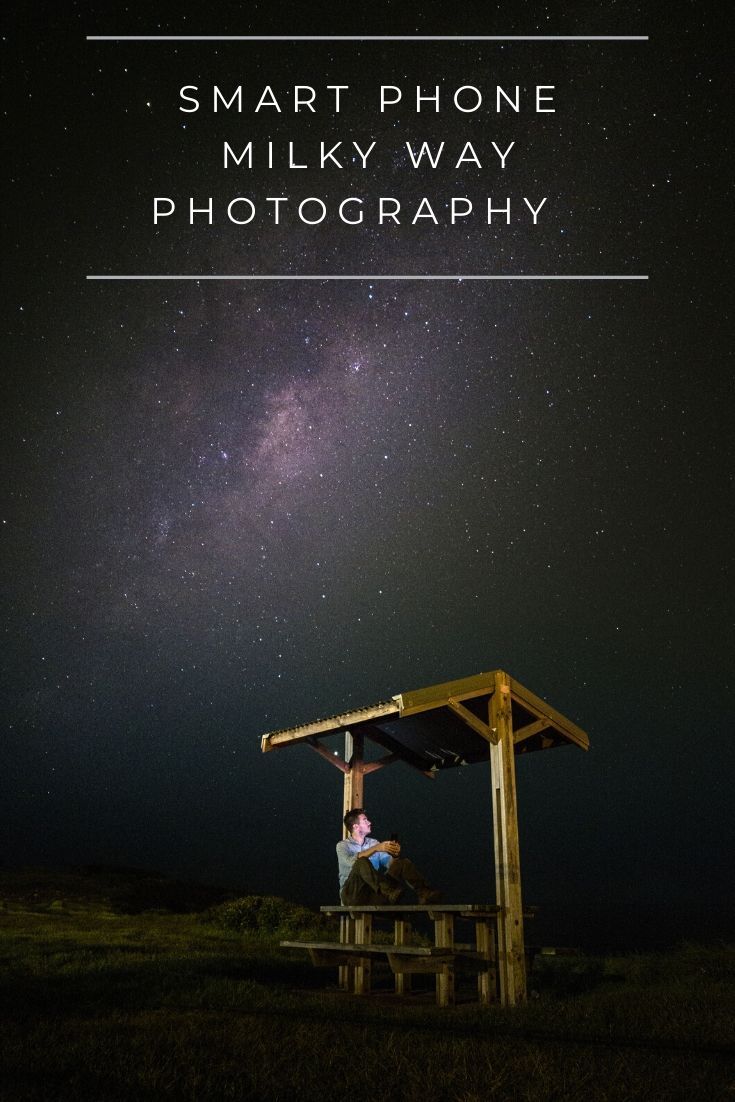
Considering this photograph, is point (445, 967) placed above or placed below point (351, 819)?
below

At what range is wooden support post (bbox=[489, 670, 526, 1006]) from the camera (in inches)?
320

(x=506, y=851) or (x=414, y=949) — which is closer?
(x=414, y=949)

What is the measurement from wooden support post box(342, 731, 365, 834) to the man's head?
22.3 inches

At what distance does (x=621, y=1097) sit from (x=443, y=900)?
4272 mm

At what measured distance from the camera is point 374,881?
9.02 metres

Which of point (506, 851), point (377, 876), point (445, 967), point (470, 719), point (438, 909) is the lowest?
point (445, 967)

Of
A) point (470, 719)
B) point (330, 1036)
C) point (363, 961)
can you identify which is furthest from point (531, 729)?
point (330, 1036)

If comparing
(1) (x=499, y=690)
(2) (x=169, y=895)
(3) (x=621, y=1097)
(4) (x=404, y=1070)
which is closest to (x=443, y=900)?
(1) (x=499, y=690)

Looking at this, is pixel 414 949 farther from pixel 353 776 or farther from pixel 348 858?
pixel 353 776

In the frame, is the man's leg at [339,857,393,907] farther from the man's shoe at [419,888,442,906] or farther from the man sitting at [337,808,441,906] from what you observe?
the man's shoe at [419,888,442,906]

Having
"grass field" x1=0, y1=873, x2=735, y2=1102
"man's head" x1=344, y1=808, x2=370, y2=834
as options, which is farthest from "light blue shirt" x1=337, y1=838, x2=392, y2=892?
"grass field" x1=0, y1=873, x2=735, y2=1102

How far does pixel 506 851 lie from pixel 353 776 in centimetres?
290

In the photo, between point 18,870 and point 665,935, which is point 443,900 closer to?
point 665,935

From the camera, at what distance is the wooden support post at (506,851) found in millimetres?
8133
